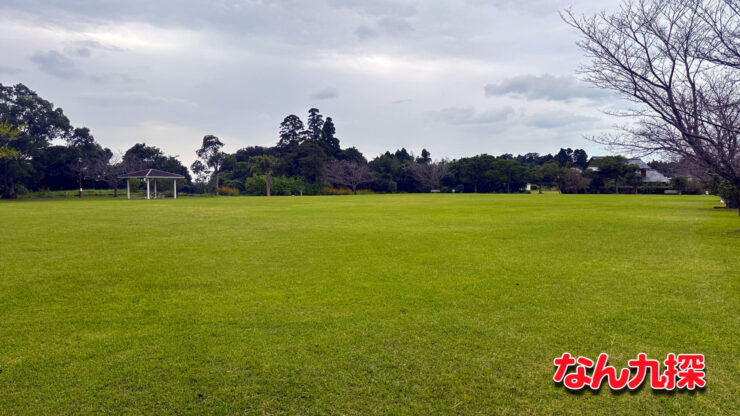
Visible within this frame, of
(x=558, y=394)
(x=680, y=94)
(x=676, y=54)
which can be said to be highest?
(x=676, y=54)

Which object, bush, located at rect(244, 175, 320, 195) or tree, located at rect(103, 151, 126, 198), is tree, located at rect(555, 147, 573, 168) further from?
tree, located at rect(103, 151, 126, 198)

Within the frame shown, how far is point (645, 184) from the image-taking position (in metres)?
56.0

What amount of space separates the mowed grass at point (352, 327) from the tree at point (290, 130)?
57.8 metres

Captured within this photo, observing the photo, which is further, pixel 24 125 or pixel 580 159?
pixel 580 159

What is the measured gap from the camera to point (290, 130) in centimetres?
6525

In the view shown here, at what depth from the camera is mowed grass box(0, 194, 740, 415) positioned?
2908 millimetres

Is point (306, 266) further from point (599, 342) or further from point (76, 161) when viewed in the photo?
point (76, 161)

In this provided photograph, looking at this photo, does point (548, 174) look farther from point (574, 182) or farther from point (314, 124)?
point (314, 124)

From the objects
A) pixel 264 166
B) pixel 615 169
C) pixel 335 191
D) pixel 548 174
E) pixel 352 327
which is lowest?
pixel 352 327

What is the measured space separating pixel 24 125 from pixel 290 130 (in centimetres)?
3411

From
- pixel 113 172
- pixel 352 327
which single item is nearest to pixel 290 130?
pixel 113 172

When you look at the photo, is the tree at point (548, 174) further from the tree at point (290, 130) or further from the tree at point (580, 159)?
the tree at point (290, 130)

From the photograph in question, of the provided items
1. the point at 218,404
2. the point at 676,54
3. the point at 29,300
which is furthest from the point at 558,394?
the point at 676,54

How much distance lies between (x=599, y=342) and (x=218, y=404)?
127 inches
